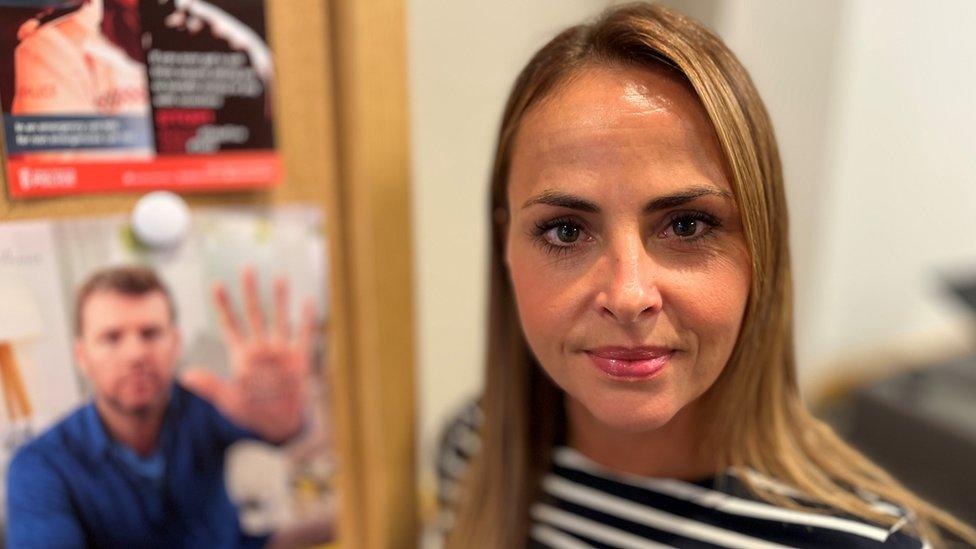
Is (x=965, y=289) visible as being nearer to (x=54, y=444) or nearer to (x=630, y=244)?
(x=630, y=244)

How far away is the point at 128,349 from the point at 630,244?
1.41 feet

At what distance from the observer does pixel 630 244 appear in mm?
469

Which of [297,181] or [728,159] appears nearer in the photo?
[728,159]

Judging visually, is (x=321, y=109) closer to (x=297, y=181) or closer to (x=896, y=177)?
(x=297, y=181)

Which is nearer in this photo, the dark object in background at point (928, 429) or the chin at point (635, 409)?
the chin at point (635, 409)

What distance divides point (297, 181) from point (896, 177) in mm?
1243

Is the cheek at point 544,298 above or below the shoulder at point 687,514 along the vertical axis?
above

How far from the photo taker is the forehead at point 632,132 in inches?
18.2

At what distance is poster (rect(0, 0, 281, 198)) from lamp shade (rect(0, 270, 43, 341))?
0.07m

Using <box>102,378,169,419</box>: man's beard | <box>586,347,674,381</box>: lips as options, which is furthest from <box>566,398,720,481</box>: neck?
<box>102,378,169,419</box>: man's beard

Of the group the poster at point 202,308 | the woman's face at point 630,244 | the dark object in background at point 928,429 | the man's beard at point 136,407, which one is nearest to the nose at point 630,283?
the woman's face at point 630,244

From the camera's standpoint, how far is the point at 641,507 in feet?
1.98

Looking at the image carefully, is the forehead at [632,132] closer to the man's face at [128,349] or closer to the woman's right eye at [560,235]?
the woman's right eye at [560,235]

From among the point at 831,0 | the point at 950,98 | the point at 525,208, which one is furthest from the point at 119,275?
the point at 950,98
